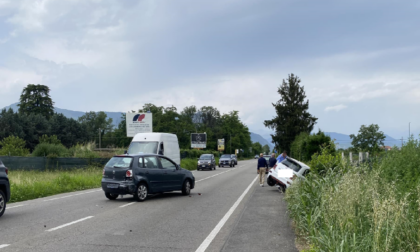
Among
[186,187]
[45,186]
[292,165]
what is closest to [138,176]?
[186,187]

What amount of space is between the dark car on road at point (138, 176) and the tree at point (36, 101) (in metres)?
82.1

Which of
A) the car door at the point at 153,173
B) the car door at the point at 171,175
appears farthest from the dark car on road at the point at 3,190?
the car door at the point at 171,175

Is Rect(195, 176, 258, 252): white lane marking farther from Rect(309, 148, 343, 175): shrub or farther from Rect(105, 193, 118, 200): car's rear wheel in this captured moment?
Rect(105, 193, 118, 200): car's rear wheel

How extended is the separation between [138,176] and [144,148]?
10.3 meters

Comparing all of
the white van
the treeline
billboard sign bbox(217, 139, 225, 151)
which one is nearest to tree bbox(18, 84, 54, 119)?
the treeline

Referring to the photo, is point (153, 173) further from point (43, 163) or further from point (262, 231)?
point (43, 163)

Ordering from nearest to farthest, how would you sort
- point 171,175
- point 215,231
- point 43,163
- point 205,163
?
point 215,231 → point 171,175 → point 43,163 → point 205,163

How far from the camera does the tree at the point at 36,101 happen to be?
88.7 m

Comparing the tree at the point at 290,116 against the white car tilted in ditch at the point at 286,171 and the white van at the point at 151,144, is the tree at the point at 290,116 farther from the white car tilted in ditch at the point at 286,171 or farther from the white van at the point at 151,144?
the white car tilted in ditch at the point at 286,171

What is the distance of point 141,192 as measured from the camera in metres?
13.6

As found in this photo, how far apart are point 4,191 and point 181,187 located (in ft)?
21.9

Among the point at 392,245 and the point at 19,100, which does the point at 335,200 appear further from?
the point at 19,100

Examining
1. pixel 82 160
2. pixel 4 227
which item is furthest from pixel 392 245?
pixel 82 160

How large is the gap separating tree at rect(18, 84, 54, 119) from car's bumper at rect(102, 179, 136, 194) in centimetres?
8250
